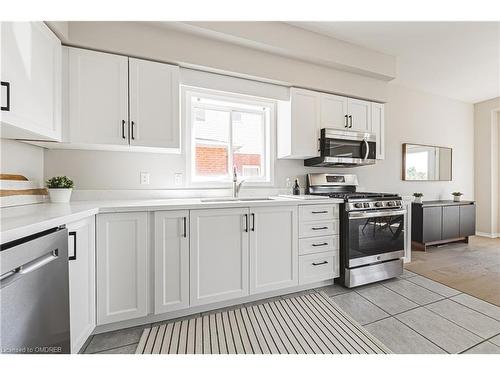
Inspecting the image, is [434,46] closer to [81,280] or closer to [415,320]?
[415,320]

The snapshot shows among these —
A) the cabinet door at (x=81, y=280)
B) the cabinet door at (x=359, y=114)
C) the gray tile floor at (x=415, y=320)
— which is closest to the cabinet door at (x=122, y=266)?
the cabinet door at (x=81, y=280)

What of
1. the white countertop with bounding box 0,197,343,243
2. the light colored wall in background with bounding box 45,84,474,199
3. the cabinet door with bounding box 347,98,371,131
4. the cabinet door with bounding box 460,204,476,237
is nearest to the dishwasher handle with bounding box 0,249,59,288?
the white countertop with bounding box 0,197,343,243

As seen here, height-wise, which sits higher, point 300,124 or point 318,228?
point 300,124

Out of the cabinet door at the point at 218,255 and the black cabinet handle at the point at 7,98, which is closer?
the black cabinet handle at the point at 7,98

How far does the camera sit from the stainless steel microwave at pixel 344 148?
8.88ft

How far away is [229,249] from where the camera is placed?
1.96 meters

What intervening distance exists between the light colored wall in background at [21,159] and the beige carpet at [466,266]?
13.5 ft

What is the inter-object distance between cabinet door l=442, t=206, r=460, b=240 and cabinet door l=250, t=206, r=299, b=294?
3.25 meters

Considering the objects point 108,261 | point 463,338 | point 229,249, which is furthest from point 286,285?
point 108,261

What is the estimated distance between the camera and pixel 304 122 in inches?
105

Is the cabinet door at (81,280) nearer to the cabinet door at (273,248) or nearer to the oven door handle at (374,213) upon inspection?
the cabinet door at (273,248)

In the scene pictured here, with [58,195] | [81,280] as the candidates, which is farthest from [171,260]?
[58,195]

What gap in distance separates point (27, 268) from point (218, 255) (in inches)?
47.6

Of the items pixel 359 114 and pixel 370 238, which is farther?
pixel 359 114
